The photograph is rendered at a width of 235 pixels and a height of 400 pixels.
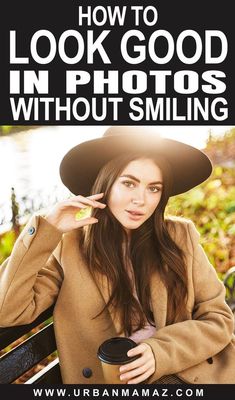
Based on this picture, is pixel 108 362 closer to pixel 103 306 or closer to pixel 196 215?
pixel 103 306

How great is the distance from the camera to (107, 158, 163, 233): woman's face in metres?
2.21

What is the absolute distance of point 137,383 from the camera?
2.07 meters

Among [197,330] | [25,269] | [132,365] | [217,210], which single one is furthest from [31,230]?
[217,210]

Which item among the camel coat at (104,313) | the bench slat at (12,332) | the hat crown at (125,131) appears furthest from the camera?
the hat crown at (125,131)

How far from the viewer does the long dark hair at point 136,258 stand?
7.54 feet

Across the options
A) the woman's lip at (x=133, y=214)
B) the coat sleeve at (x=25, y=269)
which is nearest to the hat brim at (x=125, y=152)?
the woman's lip at (x=133, y=214)

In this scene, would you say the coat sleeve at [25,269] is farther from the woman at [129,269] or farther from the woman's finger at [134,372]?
the woman's finger at [134,372]

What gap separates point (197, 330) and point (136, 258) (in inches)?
17.0

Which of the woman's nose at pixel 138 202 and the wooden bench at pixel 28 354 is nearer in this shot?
the wooden bench at pixel 28 354

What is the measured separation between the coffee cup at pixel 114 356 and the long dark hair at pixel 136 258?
0.31m

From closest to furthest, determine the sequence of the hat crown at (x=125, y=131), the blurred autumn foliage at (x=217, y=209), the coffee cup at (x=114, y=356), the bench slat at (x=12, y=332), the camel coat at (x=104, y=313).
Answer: the coffee cup at (x=114, y=356)
the bench slat at (x=12, y=332)
the camel coat at (x=104, y=313)
the hat crown at (x=125, y=131)
the blurred autumn foliage at (x=217, y=209)

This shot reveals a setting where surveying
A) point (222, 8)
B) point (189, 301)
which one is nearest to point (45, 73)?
point (222, 8)

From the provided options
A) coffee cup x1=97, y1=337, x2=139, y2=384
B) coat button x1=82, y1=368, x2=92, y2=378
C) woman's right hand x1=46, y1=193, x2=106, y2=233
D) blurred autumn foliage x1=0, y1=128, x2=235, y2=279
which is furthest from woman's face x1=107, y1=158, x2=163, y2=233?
blurred autumn foliage x1=0, y1=128, x2=235, y2=279

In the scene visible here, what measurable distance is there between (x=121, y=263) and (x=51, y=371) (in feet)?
2.00
